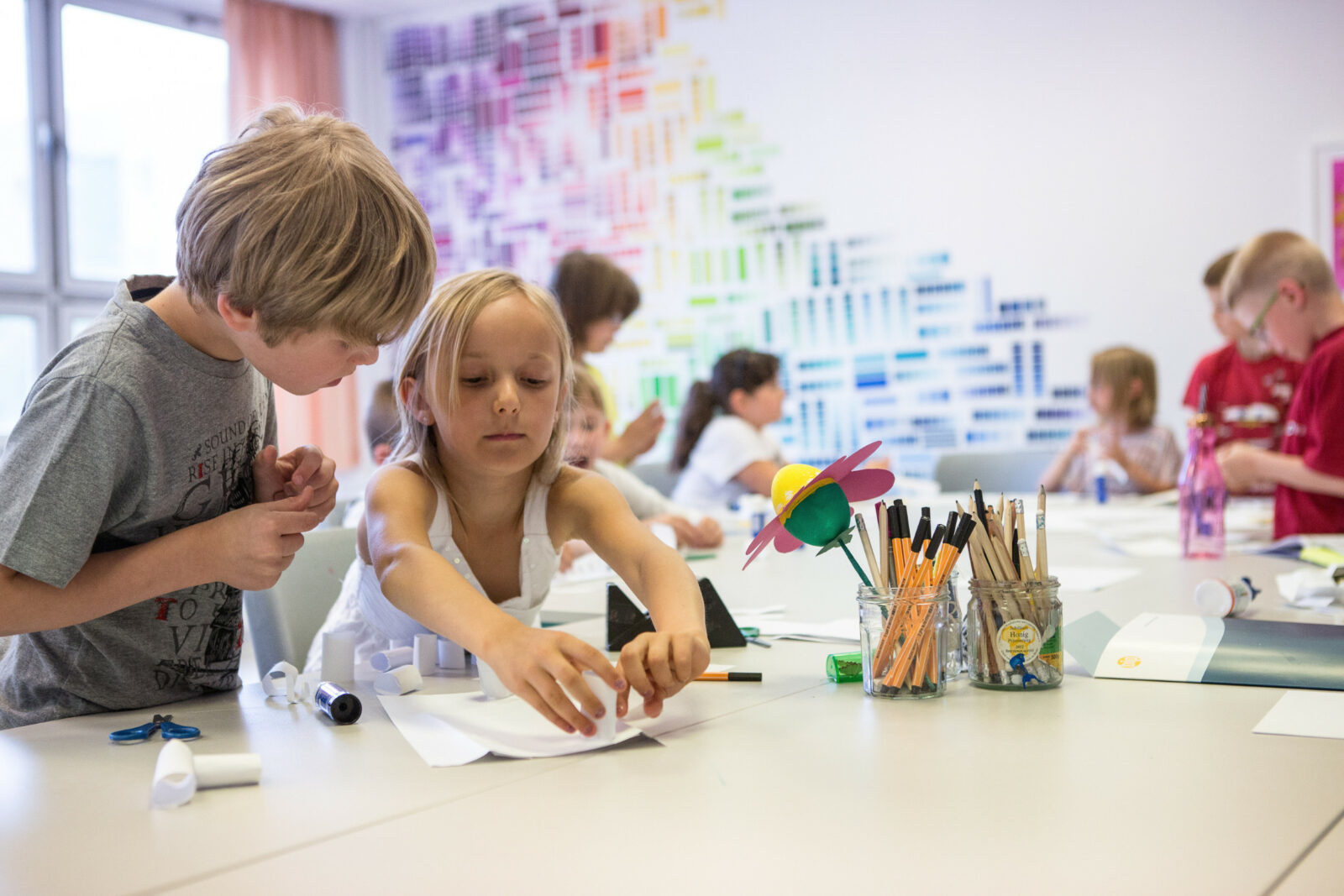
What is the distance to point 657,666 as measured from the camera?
802mm

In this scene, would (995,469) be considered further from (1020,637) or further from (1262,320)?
(1020,637)

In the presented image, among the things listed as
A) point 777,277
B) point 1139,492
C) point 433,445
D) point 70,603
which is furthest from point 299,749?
point 777,277

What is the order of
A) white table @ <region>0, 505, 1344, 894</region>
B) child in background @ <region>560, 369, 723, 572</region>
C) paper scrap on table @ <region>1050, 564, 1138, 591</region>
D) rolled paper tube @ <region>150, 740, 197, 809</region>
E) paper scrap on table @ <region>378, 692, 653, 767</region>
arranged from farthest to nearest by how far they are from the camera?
1. child in background @ <region>560, 369, 723, 572</region>
2. paper scrap on table @ <region>1050, 564, 1138, 591</region>
3. paper scrap on table @ <region>378, 692, 653, 767</region>
4. rolled paper tube @ <region>150, 740, 197, 809</region>
5. white table @ <region>0, 505, 1344, 894</region>

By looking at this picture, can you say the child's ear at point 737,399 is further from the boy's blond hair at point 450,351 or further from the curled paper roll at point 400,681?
the curled paper roll at point 400,681

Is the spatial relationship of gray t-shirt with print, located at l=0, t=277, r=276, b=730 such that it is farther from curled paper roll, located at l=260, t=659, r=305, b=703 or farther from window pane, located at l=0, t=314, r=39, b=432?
window pane, located at l=0, t=314, r=39, b=432

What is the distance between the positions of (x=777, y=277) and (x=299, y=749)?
3.58 metres

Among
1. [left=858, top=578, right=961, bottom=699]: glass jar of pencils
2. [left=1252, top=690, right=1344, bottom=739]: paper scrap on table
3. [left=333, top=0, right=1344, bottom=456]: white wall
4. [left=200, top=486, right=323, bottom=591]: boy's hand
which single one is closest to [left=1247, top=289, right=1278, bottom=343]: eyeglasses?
[left=333, top=0, right=1344, bottom=456]: white wall

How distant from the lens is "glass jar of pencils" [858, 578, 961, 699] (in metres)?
0.88

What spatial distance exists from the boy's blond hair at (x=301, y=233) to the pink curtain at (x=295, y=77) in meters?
3.49

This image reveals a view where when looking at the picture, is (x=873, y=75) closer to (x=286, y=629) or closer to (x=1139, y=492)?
(x=1139, y=492)

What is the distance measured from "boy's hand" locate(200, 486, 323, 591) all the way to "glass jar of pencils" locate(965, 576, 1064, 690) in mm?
554

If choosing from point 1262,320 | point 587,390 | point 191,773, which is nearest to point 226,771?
point 191,773

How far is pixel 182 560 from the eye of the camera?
0.87m

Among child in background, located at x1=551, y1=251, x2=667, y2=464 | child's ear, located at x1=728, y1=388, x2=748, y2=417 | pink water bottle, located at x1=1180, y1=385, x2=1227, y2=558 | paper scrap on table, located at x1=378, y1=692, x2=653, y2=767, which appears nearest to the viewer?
paper scrap on table, located at x1=378, y1=692, x2=653, y2=767
